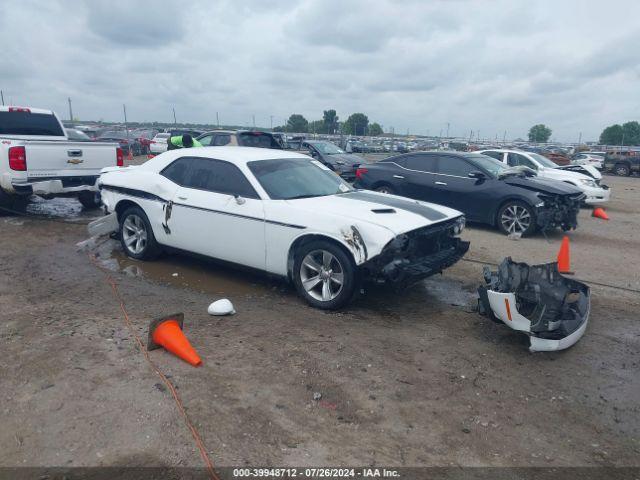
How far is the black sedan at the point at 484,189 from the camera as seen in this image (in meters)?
9.14

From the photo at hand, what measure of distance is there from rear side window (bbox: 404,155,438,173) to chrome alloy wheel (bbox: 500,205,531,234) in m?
1.63

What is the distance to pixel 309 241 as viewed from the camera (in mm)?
5125

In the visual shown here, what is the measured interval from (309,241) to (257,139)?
26.2 feet

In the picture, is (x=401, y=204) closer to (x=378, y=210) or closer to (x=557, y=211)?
(x=378, y=210)

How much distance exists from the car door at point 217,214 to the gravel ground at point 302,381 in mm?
458

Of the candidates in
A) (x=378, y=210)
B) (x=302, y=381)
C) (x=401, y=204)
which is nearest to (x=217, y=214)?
(x=378, y=210)

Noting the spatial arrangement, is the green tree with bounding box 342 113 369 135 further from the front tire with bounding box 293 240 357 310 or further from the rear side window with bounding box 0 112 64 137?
the front tire with bounding box 293 240 357 310

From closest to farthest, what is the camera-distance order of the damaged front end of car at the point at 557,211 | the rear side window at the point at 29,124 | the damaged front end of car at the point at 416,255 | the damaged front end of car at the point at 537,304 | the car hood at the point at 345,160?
the damaged front end of car at the point at 537,304 < the damaged front end of car at the point at 416,255 < the damaged front end of car at the point at 557,211 < the rear side window at the point at 29,124 < the car hood at the point at 345,160

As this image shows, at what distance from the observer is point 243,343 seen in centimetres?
436

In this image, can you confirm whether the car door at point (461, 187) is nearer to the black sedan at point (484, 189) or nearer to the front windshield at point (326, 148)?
the black sedan at point (484, 189)

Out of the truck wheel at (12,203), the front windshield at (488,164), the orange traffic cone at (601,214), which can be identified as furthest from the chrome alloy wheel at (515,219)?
the truck wheel at (12,203)

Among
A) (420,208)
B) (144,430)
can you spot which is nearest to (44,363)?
(144,430)

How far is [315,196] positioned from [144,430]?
10.7 feet

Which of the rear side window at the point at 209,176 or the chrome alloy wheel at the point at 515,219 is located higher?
the rear side window at the point at 209,176
